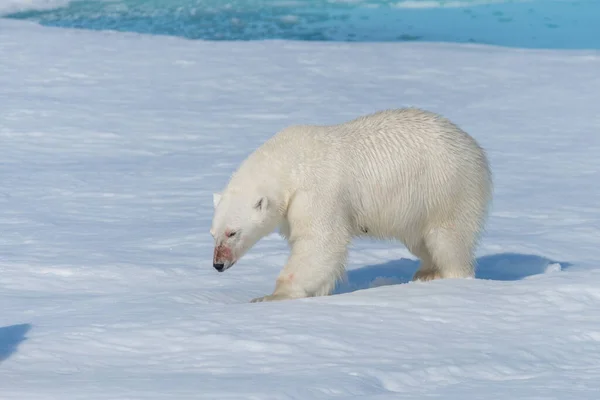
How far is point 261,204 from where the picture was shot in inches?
163

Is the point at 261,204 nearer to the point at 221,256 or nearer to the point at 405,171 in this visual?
the point at 221,256

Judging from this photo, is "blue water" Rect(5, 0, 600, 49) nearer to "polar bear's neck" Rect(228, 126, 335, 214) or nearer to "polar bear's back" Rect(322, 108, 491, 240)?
"polar bear's back" Rect(322, 108, 491, 240)

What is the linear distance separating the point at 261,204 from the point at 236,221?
12 centimetres

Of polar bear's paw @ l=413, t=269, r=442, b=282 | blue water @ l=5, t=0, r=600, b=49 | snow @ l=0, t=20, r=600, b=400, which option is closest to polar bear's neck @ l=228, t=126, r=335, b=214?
snow @ l=0, t=20, r=600, b=400

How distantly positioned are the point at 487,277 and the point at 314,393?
2.49m

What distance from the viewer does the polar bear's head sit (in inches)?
161

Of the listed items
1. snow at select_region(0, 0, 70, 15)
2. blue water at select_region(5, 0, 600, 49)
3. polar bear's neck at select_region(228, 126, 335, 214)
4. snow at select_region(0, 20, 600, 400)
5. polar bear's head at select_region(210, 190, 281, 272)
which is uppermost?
polar bear's neck at select_region(228, 126, 335, 214)

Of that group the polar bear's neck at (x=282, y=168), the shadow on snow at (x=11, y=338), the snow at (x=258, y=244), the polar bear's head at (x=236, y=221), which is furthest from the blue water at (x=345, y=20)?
the shadow on snow at (x=11, y=338)

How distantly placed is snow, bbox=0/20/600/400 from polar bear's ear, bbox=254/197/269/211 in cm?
42

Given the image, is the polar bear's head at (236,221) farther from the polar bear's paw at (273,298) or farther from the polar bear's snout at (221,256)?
the polar bear's paw at (273,298)

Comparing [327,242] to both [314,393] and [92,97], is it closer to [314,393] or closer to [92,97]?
[314,393]

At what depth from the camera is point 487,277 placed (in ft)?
16.8

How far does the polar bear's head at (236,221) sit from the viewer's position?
4102 mm

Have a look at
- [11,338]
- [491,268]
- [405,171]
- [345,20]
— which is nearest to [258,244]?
[491,268]
